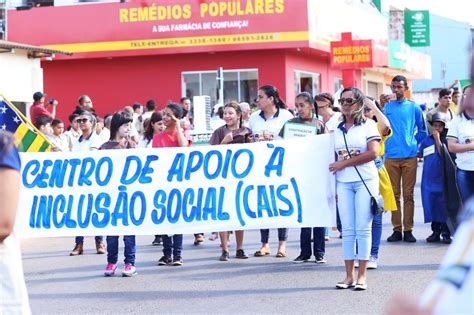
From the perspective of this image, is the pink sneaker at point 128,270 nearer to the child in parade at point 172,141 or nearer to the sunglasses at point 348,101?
the child in parade at point 172,141

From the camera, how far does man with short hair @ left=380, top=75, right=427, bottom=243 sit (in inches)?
492

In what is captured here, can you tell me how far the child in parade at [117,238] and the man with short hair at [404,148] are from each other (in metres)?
3.62

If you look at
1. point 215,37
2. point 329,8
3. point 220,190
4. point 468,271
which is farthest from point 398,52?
point 468,271

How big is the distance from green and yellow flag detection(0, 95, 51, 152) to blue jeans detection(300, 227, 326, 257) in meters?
3.36

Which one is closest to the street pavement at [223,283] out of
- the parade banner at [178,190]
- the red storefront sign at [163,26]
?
the parade banner at [178,190]

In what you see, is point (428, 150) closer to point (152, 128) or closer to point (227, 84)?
point (152, 128)

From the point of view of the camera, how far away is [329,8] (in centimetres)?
3497

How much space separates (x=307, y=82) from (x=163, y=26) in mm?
6199

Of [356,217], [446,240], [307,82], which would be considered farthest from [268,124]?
[307,82]

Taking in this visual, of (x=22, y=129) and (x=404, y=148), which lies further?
(x=404, y=148)

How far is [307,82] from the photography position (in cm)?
3641

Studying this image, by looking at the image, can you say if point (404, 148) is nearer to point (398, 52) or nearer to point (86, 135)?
point (86, 135)

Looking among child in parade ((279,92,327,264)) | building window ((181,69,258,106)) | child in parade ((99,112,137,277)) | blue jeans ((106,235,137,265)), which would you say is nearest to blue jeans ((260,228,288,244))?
child in parade ((279,92,327,264))

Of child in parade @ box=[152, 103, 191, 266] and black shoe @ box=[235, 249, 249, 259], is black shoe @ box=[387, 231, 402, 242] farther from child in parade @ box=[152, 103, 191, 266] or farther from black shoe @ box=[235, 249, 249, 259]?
child in parade @ box=[152, 103, 191, 266]
